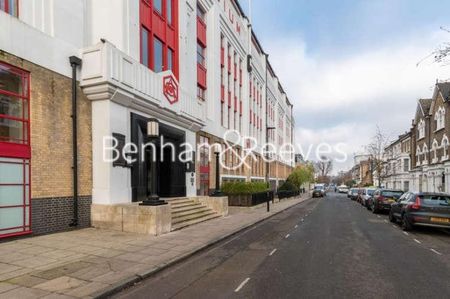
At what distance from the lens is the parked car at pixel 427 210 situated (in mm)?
12762

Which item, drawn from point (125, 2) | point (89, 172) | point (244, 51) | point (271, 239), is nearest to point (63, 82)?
point (89, 172)

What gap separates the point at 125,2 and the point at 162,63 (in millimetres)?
3885

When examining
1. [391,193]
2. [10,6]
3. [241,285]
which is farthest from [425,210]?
[10,6]

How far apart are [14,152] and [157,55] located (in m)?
8.73

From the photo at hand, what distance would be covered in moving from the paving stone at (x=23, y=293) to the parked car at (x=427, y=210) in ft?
41.6

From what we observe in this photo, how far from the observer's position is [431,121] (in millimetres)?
39875

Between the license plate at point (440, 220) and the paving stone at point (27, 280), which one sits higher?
the paving stone at point (27, 280)

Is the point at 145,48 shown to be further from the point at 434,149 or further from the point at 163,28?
the point at 434,149

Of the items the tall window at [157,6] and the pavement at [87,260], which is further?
Answer: the tall window at [157,6]

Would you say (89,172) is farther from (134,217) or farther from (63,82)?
(63,82)

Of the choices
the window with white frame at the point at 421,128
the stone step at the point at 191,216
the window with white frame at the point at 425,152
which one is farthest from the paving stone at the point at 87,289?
the window with white frame at the point at 421,128

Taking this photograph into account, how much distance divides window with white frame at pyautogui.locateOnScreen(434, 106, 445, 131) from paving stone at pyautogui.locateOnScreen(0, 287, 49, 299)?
129 feet

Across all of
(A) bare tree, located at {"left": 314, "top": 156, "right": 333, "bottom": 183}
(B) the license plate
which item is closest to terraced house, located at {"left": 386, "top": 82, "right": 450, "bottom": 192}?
(B) the license plate

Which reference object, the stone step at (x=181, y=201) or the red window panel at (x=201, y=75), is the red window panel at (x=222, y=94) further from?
the stone step at (x=181, y=201)
